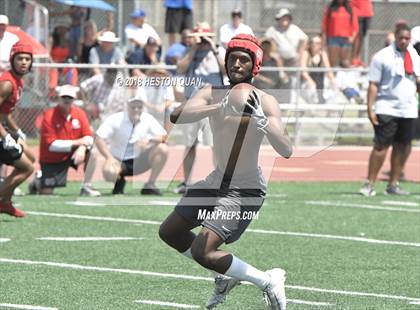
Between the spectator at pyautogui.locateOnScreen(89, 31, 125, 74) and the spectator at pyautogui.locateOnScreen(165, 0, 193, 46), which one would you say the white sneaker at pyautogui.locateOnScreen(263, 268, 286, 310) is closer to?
the spectator at pyautogui.locateOnScreen(89, 31, 125, 74)

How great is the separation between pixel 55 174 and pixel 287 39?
23.3ft

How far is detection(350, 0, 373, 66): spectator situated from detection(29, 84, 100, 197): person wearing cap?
7.98m

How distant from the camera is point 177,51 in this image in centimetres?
2014

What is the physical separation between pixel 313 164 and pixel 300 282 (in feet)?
33.3

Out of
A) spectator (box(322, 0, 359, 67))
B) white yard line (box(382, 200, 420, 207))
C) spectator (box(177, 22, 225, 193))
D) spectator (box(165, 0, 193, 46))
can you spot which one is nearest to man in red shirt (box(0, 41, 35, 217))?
spectator (box(177, 22, 225, 193))

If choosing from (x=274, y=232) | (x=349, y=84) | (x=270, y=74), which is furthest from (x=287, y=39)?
(x=274, y=232)

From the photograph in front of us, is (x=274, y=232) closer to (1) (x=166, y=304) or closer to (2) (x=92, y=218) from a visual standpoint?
(2) (x=92, y=218)

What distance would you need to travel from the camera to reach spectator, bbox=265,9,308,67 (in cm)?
2117

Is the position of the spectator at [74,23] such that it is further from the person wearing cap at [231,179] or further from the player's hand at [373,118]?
the person wearing cap at [231,179]

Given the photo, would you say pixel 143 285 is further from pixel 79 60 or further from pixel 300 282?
pixel 79 60

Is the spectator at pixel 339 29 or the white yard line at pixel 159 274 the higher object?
the spectator at pixel 339 29

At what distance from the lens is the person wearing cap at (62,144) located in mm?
15258

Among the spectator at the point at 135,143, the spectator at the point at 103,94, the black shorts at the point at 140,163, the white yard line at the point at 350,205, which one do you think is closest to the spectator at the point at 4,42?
the spectator at the point at 103,94

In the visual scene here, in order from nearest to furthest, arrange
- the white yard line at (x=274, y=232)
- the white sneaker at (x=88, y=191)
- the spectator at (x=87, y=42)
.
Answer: the white yard line at (x=274, y=232), the white sneaker at (x=88, y=191), the spectator at (x=87, y=42)
